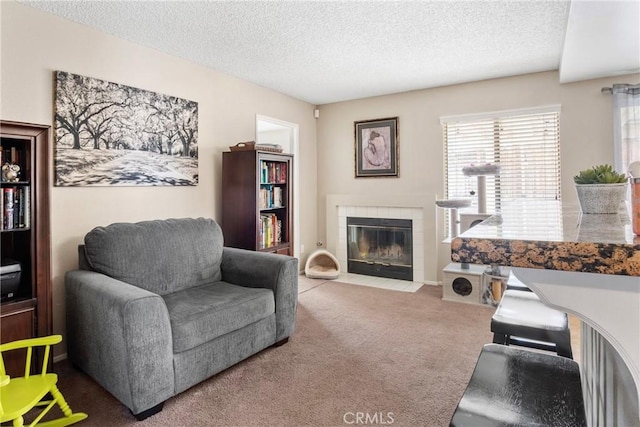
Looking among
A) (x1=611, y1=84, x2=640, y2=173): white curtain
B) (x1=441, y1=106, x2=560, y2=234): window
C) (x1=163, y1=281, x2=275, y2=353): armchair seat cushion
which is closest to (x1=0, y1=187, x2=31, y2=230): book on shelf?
(x1=163, y1=281, x2=275, y2=353): armchair seat cushion

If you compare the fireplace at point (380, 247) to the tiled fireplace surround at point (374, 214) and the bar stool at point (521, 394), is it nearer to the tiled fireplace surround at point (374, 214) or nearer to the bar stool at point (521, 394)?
the tiled fireplace surround at point (374, 214)

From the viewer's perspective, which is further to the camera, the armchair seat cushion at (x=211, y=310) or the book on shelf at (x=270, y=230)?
the book on shelf at (x=270, y=230)

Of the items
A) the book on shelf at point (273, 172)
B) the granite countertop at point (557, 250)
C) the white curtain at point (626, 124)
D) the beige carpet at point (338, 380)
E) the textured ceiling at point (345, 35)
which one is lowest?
the beige carpet at point (338, 380)

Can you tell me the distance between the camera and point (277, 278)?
2783mm

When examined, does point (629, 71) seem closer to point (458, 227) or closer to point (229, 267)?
point (458, 227)

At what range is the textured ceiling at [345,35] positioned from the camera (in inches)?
101

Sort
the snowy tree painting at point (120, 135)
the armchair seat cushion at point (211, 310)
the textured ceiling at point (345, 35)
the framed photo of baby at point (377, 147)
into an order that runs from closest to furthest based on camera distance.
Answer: the armchair seat cushion at point (211, 310) < the textured ceiling at point (345, 35) < the snowy tree painting at point (120, 135) < the framed photo of baby at point (377, 147)

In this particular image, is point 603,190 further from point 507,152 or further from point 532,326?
point 507,152

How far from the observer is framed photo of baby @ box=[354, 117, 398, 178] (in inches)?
193

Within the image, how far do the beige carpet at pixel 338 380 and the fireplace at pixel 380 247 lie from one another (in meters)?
1.48

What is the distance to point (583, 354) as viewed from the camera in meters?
1.46

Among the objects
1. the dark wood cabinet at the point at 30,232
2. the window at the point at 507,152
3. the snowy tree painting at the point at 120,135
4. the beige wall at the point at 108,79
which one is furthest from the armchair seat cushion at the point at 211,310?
the window at the point at 507,152

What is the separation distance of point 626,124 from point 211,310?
4036mm

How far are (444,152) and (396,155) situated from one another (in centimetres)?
60
